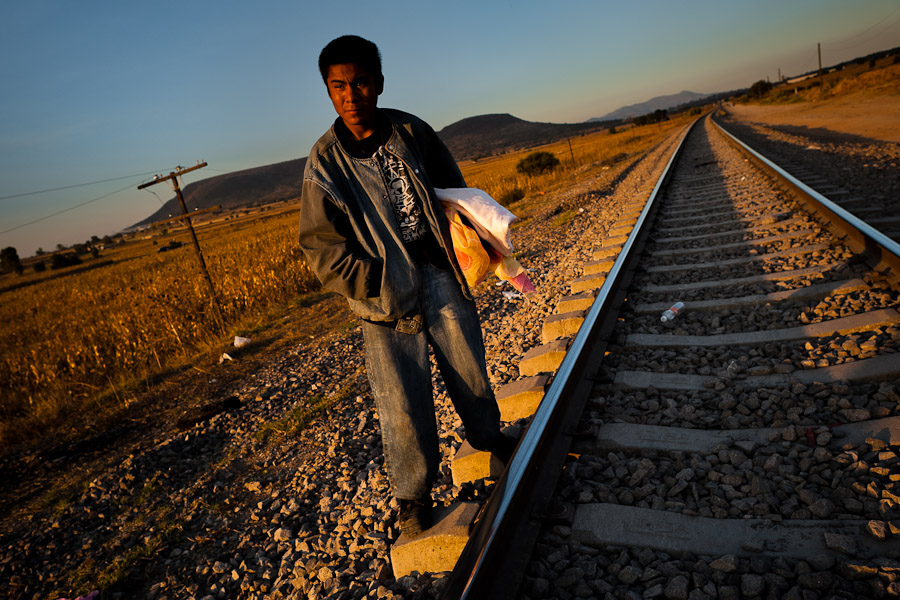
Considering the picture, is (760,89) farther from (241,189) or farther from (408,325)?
(241,189)

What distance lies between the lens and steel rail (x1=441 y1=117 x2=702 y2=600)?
4.86ft

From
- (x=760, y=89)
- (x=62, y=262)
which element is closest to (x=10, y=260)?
(x=62, y=262)

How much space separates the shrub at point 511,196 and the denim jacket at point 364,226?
15.7 m

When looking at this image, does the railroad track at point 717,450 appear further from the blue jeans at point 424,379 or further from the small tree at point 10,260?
the small tree at point 10,260

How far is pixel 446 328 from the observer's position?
204 centimetres

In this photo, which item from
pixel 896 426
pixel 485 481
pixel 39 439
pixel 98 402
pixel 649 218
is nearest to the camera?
pixel 896 426

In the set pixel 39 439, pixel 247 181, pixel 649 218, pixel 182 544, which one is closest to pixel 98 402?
pixel 39 439

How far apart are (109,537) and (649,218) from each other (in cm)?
652

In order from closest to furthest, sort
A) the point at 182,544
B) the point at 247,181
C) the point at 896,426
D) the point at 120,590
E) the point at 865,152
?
the point at 896,426
the point at 120,590
the point at 182,544
the point at 865,152
the point at 247,181

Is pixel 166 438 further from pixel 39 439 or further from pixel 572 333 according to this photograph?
pixel 572 333

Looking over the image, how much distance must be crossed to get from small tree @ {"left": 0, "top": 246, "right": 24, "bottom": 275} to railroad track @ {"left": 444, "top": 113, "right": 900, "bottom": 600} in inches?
2422

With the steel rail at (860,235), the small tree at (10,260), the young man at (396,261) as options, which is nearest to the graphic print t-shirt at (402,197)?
the young man at (396,261)

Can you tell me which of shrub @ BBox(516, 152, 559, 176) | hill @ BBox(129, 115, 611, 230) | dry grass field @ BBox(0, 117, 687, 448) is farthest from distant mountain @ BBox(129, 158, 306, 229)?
dry grass field @ BBox(0, 117, 687, 448)

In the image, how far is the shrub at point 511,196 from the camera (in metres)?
17.6
